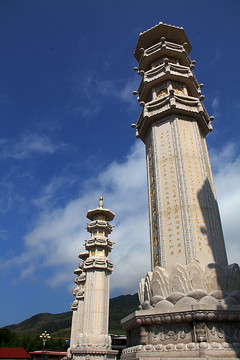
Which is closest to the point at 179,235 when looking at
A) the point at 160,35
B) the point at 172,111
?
the point at 172,111

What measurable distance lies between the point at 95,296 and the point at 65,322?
144 meters

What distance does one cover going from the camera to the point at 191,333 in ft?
24.4

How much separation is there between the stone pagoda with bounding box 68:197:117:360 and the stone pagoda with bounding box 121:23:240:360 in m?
17.3

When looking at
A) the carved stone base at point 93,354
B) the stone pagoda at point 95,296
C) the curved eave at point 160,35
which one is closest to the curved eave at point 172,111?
the curved eave at point 160,35

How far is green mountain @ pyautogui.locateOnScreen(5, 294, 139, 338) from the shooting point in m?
117

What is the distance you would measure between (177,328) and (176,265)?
182 centimetres

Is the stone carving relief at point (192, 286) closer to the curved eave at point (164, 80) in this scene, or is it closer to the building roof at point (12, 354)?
the curved eave at point (164, 80)

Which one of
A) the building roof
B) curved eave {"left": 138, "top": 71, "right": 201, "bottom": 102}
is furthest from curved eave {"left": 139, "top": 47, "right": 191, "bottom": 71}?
the building roof

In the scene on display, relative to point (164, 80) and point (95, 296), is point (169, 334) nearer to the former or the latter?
point (164, 80)

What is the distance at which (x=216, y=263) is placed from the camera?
8992mm

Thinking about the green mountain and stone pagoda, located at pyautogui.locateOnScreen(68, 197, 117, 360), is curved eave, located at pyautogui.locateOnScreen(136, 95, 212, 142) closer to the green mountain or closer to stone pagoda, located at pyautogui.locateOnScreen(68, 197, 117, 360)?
stone pagoda, located at pyautogui.locateOnScreen(68, 197, 117, 360)

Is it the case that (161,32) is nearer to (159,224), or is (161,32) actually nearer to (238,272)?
(159,224)

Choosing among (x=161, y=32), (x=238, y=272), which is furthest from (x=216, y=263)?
(x=161, y=32)

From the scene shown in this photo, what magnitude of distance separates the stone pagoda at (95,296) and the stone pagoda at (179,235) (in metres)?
17.3
